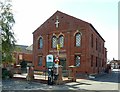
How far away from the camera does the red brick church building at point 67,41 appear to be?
110ft

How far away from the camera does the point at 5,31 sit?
2573 centimetres

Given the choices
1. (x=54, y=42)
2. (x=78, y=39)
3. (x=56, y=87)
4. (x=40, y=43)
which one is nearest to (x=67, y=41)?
(x=78, y=39)

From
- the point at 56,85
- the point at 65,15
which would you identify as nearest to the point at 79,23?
the point at 65,15

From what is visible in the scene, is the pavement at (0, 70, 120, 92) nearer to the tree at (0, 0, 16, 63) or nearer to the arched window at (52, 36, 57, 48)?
the tree at (0, 0, 16, 63)

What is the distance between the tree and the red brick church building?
1090 centimetres

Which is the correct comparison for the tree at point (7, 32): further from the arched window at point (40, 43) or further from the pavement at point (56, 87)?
the arched window at point (40, 43)

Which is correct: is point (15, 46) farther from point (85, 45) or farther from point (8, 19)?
point (85, 45)

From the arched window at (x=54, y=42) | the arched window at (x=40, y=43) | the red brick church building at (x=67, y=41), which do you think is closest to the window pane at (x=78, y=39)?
the red brick church building at (x=67, y=41)

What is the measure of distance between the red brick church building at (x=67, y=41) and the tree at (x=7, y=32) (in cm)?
1090

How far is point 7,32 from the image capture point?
2588 centimetres

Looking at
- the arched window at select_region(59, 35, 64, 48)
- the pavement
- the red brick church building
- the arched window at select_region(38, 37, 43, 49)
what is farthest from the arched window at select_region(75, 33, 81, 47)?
the pavement

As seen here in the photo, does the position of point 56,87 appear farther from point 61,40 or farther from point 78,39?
point 61,40

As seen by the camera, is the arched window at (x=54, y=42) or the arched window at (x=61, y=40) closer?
the arched window at (x=61, y=40)

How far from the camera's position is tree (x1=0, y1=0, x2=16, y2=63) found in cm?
2556
